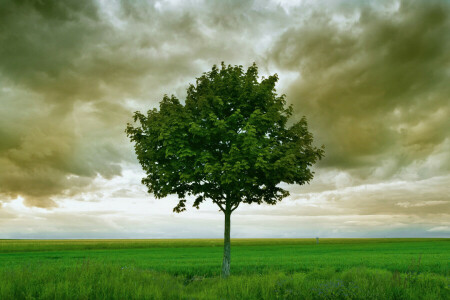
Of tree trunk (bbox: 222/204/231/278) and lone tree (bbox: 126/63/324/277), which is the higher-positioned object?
lone tree (bbox: 126/63/324/277)

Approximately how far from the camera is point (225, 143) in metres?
15.9

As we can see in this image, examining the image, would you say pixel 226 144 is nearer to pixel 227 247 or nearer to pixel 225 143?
pixel 225 143

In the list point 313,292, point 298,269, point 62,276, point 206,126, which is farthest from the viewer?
point 298,269

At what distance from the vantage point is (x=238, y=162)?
45.2 ft

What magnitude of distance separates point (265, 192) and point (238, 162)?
453 cm

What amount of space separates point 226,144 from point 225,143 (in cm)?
17

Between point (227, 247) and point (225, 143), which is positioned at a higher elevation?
point (225, 143)

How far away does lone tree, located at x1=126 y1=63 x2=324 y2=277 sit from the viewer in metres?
14.8

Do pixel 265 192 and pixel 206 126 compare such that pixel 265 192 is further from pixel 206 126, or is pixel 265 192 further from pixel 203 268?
pixel 203 268

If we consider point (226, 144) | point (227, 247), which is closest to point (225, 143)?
point (226, 144)

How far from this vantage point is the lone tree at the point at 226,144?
14750mm

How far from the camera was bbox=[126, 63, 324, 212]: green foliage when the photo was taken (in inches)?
580

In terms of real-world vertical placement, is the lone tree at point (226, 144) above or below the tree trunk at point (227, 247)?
above

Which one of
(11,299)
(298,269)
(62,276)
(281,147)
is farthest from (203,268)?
(11,299)
